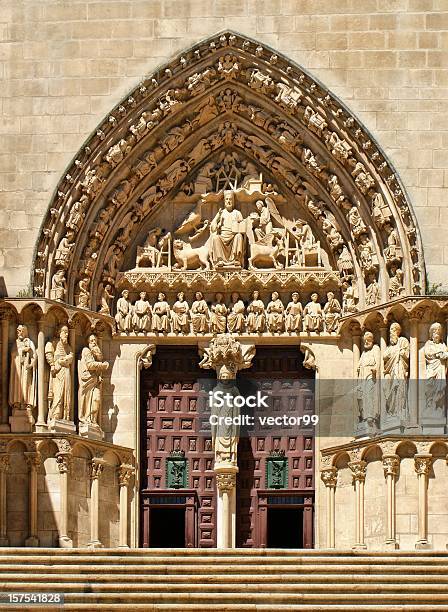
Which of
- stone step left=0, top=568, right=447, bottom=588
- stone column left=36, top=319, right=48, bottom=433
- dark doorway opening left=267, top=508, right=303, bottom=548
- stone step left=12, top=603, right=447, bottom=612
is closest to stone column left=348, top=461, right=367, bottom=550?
dark doorway opening left=267, top=508, right=303, bottom=548

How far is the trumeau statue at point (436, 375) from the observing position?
25.6 metres

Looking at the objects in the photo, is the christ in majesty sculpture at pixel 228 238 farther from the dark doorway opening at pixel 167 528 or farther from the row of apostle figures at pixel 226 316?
the dark doorway opening at pixel 167 528

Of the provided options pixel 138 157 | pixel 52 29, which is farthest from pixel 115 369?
pixel 52 29

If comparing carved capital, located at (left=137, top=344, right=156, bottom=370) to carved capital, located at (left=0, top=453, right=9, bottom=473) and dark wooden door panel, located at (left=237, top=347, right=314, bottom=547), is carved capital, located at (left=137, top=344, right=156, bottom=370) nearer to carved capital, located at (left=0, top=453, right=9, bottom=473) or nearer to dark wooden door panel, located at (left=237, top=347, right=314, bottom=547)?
dark wooden door panel, located at (left=237, top=347, right=314, bottom=547)

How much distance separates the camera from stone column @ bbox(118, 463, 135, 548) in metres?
26.4

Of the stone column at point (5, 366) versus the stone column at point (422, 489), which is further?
the stone column at point (5, 366)

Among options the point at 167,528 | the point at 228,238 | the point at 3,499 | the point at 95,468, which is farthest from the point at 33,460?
the point at 228,238

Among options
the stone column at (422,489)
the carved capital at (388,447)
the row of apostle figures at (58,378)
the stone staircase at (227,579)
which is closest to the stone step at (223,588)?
the stone staircase at (227,579)

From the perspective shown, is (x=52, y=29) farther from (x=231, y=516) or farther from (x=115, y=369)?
(x=231, y=516)

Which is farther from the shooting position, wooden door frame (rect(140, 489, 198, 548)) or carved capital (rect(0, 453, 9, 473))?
wooden door frame (rect(140, 489, 198, 548))

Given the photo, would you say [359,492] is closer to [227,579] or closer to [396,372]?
[396,372]

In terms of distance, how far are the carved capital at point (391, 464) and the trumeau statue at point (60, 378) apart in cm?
390

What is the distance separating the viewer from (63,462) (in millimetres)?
25750

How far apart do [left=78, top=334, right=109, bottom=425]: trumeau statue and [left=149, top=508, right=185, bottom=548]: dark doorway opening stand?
1.51m
